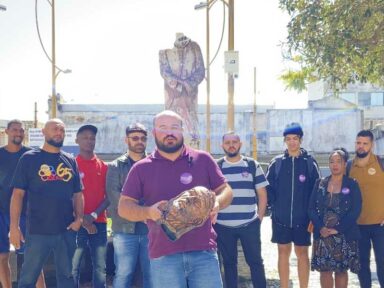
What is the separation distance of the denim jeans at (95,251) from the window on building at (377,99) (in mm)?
45456

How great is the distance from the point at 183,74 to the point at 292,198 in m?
4.06

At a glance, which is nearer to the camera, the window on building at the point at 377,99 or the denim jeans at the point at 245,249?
the denim jeans at the point at 245,249

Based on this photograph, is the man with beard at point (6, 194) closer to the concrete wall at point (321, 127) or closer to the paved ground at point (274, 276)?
the paved ground at point (274, 276)

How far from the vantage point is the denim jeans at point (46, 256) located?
5000 millimetres

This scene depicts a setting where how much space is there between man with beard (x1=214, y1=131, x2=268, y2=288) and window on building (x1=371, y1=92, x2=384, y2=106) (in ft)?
146

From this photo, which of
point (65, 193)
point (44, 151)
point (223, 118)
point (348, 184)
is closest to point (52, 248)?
point (65, 193)

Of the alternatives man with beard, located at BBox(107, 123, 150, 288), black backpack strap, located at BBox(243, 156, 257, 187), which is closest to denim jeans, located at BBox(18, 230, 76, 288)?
man with beard, located at BBox(107, 123, 150, 288)

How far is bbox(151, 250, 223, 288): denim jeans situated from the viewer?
148 inches

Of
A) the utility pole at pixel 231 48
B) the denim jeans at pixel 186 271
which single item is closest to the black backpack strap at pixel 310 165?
the denim jeans at pixel 186 271

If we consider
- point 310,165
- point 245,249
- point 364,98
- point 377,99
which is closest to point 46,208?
point 245,249

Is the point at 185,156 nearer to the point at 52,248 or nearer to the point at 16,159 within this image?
the point at 52,248

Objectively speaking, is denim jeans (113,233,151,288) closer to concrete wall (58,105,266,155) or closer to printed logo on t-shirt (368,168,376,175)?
Answer: printed logo on t-shirt (368,168,376,175)

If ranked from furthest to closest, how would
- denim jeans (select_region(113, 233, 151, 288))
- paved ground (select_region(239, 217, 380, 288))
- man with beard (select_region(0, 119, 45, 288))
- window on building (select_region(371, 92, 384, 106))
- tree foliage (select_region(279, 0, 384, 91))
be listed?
window on building (select_region(371, 92, 384, 106)), tree foliage (select_region(279, 0, 384, 91)), paved ground (select_region(239, 217, 380, 288)), man with beard (select_region(0, 119, 45, 288)), denim jeans (select_region(113, 233, 151, 288))

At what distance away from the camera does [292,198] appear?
5.84m
